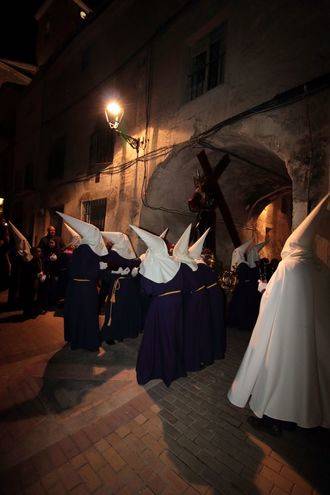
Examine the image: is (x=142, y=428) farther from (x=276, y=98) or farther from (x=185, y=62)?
(x=185, y=62)

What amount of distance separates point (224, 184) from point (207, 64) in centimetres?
363

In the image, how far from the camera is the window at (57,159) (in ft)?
40.4

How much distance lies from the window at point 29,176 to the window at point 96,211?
20.4 feet

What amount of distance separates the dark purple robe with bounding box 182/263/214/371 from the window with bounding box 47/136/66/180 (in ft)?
34.9

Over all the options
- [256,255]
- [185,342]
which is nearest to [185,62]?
[256,255]

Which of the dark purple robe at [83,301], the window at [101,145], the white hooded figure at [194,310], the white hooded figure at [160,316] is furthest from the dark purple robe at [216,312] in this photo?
the window at [101,145]

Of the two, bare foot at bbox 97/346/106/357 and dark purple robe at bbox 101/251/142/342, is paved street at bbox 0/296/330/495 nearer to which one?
bare foot at bbox 97/346/106/357

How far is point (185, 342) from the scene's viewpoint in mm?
4277

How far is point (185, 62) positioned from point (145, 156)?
3.05m

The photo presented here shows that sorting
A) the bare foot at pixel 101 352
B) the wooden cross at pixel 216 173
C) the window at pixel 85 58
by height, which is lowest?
the bare foot at pixel 101 352

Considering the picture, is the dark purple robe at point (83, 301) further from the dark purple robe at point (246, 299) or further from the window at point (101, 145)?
the window at point (101, 145)

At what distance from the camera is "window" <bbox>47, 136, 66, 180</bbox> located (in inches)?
484

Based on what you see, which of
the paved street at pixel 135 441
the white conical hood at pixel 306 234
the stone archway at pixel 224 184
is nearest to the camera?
the paved street at pixel 135 441

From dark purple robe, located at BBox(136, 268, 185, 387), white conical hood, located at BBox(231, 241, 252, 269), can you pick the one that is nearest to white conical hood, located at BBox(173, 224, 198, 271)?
dark purple robe, located at BBox(136, 268, 185, 387)
